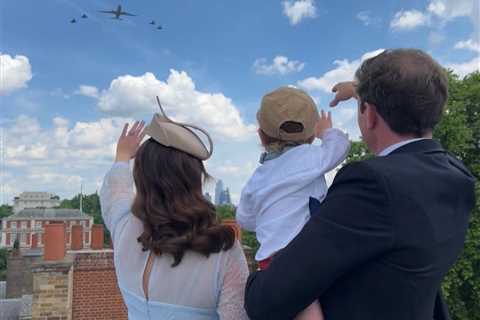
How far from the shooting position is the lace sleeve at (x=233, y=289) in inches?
50.4

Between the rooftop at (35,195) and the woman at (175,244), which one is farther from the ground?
the rooftop at (35,195)

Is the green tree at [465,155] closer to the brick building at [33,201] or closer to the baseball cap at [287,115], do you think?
the baseball cap at [287,115]

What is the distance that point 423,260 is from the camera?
0.96 m

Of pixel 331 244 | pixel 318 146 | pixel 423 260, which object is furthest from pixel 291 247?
pixel 318 146

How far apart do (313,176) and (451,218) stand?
48 centimetres

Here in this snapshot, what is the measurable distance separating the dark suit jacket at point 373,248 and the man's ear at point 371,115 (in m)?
0.13

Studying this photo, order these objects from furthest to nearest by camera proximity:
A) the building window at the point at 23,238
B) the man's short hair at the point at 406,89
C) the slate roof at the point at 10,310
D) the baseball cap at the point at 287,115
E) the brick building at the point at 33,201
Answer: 1. the brick building at the point at 33,201
2. the building window at the point at 23,238
3. the slate roof at the point at 10,310
4. the baseball cap at the point at 287,115
5. the man's short hair at the point at 406,89

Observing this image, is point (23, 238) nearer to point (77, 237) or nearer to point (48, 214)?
point (48, 214)

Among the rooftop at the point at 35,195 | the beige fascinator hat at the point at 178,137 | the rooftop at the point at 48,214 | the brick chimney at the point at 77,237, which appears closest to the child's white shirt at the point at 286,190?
the beige fascinator hat at the point at 178,137

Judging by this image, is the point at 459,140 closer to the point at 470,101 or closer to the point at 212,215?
the point at 470,101

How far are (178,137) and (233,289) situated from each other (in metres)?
0.53

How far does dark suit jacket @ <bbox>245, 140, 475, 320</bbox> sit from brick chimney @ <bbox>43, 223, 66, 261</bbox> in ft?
24.4

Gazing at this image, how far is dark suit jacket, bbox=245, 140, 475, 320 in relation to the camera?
93 centimetres

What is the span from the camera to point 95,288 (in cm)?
832
